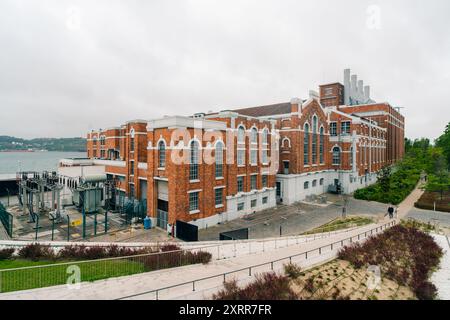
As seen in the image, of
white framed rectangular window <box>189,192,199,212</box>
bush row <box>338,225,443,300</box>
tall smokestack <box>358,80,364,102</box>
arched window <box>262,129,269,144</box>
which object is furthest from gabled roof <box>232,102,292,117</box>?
tall smokestack <box>358,80,364,102</box>

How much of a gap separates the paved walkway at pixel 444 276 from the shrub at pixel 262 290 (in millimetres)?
8900

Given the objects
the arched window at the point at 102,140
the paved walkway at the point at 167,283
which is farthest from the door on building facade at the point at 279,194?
the arched window at the point at 102,140

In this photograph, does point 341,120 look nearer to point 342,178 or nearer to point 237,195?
point 342,178

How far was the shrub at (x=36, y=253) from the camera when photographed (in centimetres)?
1523

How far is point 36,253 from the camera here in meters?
15.5

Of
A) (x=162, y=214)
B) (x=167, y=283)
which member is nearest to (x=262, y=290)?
(x=167, y=283)

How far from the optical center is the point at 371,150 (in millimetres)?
51719

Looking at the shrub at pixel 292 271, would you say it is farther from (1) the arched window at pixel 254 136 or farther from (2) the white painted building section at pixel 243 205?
(1) the arched window at pixel 254 136

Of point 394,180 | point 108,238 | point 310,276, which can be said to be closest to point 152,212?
point 108,238

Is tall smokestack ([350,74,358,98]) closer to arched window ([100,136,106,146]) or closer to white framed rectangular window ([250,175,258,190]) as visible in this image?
white framed rectangular window ([250,175,258,190])

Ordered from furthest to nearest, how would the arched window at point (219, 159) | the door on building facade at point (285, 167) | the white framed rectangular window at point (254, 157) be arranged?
the door on building facade at point (285, 167)
the white framed rectangular window at point (254, 157)
the arched window at point (219, 159)

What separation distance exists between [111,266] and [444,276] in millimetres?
20407

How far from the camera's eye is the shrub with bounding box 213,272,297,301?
9.95 metres
